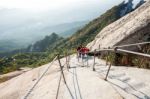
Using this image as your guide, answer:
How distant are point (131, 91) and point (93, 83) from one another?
2.78 metres

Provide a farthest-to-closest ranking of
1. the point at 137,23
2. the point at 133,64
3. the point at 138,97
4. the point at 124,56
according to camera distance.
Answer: the point at 137,23 → the point at 124,56 → the point at 133,64 → the point at 138,97

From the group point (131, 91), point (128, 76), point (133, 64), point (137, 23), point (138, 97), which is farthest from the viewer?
point (137, 23)

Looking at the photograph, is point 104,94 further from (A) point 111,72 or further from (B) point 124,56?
(B) point 124,56

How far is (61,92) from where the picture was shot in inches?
496

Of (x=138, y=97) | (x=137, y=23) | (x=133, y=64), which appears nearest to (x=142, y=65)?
(x=133, y=64)

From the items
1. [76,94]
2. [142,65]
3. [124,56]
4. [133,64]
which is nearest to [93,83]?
[76,94]

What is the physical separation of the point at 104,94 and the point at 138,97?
156 cm

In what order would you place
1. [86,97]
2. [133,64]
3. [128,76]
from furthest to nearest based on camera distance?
1. [133,64]
2. [128,76]
3. [86,97]

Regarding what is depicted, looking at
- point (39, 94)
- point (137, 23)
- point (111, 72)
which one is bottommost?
point (39, 94)

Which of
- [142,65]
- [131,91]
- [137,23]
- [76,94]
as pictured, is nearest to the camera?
[131,91]

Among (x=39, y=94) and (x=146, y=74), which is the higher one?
(x=146, y=74)

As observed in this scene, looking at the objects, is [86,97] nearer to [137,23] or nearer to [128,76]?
[128,76]

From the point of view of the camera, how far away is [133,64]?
18.2 m

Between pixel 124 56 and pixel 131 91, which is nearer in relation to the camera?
pixel 131 91
